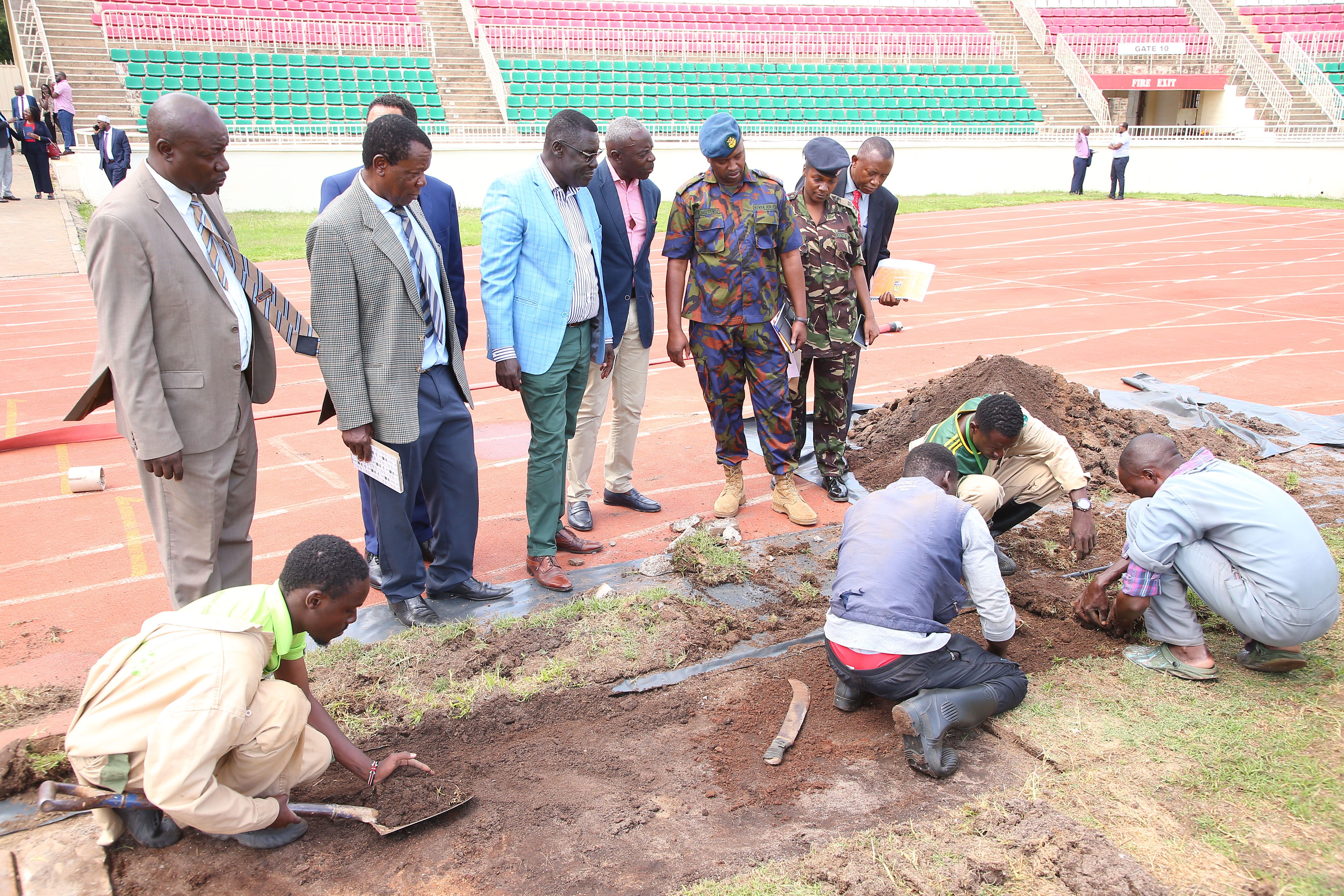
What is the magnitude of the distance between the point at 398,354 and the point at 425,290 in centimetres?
31

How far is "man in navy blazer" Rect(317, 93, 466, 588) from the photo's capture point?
13.5 feet

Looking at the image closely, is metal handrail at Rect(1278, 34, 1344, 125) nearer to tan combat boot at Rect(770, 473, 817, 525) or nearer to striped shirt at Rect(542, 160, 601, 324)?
tan combat boot at Rect(770, 473, 817, 525)

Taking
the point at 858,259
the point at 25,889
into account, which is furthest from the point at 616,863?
the point at 858,259

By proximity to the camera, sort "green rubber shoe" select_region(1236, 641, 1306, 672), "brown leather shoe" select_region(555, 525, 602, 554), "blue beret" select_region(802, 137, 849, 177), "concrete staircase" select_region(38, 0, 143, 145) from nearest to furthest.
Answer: "green rubber shoe" select_region(1236, 641, 1306, 672) < "brown leather shoe" select_region(555, 525, 602, 554) < "blue beret" select_region(802, 137, 849, 177) < "concrete staircase" select_region(38, 0, 143, 145)

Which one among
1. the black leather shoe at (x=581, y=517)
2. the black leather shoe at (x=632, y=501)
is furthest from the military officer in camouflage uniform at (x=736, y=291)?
the black leather shoe at (x=581, y=517)

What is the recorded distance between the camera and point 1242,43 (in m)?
28.6

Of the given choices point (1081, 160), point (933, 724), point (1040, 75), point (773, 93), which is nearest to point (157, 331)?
point (933, 724)

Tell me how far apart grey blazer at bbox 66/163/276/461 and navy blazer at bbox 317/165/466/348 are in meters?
0.89

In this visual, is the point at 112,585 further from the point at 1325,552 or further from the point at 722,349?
the point at 1325,552

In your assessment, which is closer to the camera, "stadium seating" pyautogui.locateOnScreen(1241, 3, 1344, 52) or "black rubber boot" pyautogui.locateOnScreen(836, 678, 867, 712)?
"black rubber boot" pyautogui.locateOnScreen(836, 678, 867, 712)

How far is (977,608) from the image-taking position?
3.30 metres

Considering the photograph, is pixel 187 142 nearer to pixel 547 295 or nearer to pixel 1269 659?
pixel 547 295

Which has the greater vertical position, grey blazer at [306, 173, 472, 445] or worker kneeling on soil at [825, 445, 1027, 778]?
grey blazer at [306, 173, 472, 445]

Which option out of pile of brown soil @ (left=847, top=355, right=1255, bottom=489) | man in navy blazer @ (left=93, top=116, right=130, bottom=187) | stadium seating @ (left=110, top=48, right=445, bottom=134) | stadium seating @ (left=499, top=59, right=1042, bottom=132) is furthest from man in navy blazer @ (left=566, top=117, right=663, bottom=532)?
stadium seating @ (left=499, top=59, right=1042, bottom=132)
